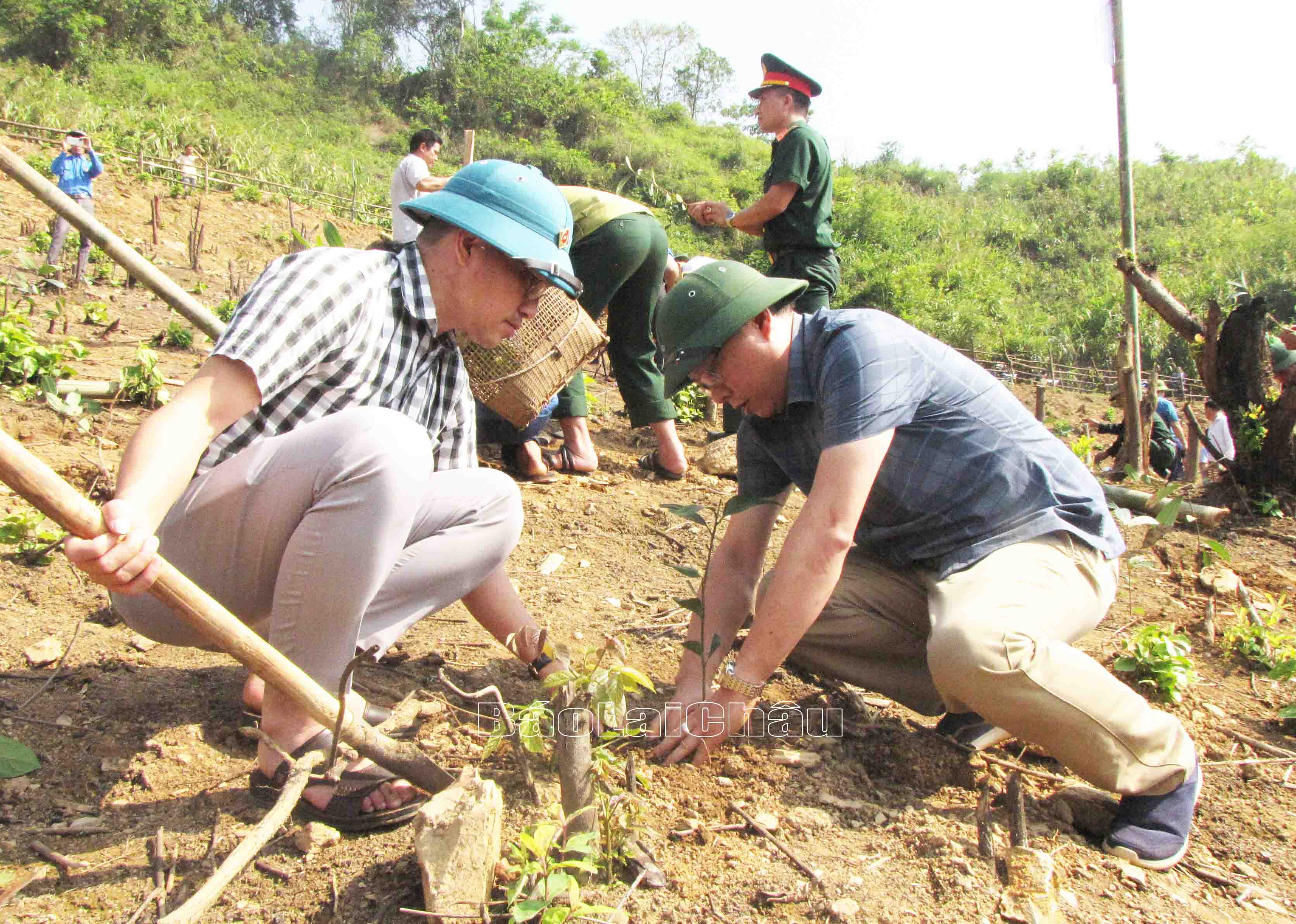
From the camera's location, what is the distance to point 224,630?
1253 mm

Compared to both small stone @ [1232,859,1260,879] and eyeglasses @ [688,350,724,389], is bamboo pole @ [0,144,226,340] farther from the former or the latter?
small stone @ [1232,859,1260,879]

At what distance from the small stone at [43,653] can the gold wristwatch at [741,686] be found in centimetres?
157

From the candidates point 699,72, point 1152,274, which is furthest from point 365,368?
point 699,72

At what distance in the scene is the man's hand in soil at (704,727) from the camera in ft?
6.31

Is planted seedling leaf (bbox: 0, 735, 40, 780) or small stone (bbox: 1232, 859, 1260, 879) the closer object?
planted seedling leaf (bbox: 0, 735, 40, 780)

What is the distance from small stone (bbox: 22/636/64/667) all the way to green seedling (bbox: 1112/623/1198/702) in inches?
108

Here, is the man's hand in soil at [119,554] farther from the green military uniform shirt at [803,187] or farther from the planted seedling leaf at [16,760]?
the green military uniform shirt at [803,187]

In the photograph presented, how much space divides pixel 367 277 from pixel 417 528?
0.54 metres

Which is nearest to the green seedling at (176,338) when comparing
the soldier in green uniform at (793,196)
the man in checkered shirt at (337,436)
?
the soldier in green uniform at (793,196)

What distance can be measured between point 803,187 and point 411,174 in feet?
9.04

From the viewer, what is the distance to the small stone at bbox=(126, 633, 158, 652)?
225 centimetres

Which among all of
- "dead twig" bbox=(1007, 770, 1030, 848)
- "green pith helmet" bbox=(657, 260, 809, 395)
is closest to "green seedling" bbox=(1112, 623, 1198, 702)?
"dead twig" bbox=(1007, 770, 1030, 848)

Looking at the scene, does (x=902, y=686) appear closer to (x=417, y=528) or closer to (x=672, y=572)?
(x=672, y=572)

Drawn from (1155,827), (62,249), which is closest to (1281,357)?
(1155,827)
